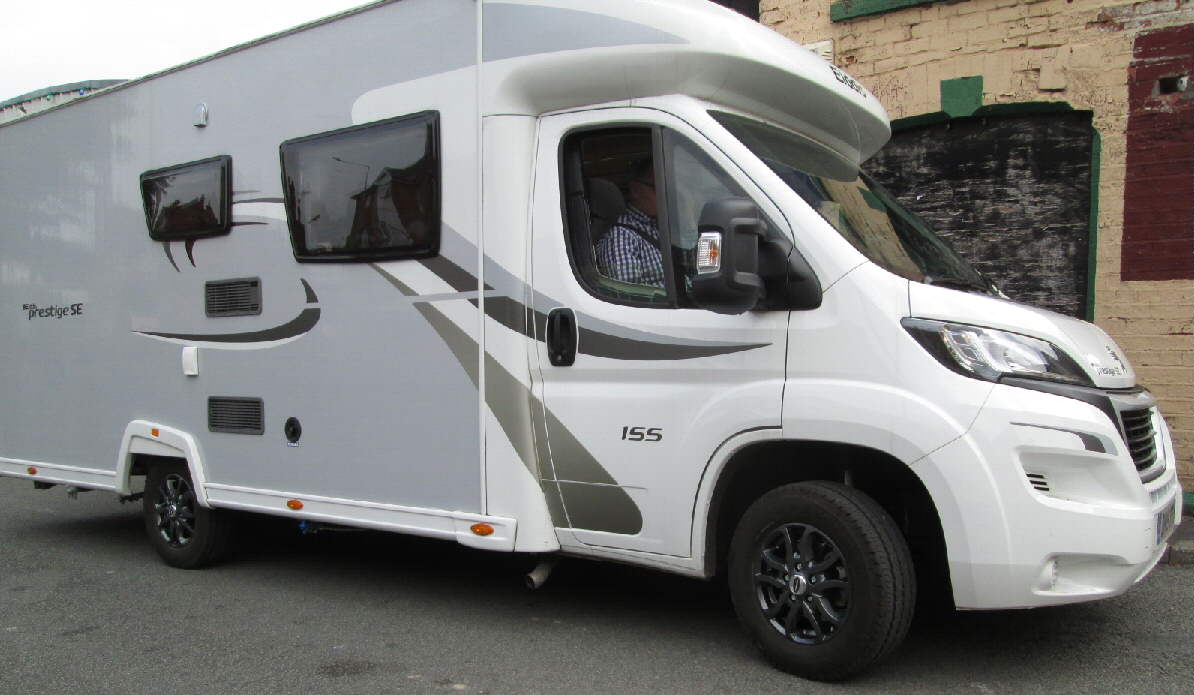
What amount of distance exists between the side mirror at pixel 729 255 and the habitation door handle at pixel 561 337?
0.80 metres

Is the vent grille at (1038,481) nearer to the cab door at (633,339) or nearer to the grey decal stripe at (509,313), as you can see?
the cab door at (633,339)

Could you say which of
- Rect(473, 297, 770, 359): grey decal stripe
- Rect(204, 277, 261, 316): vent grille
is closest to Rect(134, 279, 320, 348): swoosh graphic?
Rect(204, 277, 261, 316): vent grille

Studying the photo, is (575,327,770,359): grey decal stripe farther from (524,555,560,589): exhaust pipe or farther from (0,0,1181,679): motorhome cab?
(524,555,560,589): exhaust pipe

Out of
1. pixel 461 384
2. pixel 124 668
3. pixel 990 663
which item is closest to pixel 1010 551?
pixel 990 663

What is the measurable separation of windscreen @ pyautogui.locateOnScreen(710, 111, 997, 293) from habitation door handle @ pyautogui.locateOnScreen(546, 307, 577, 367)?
3.54ft

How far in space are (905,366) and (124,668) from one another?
11.8 feet

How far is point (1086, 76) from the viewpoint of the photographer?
25.8 feet

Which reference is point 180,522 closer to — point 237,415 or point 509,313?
point 237,415

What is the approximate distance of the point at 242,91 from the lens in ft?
19.8

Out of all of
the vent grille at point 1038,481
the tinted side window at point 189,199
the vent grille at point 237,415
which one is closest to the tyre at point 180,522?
the vent grille at point 237,415

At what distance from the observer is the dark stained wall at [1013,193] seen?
7.97 metres

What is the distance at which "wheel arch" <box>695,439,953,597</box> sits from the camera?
4133mm

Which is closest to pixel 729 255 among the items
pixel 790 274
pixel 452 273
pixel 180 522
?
pixel 790 274

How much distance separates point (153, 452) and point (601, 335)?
11.3 ft
